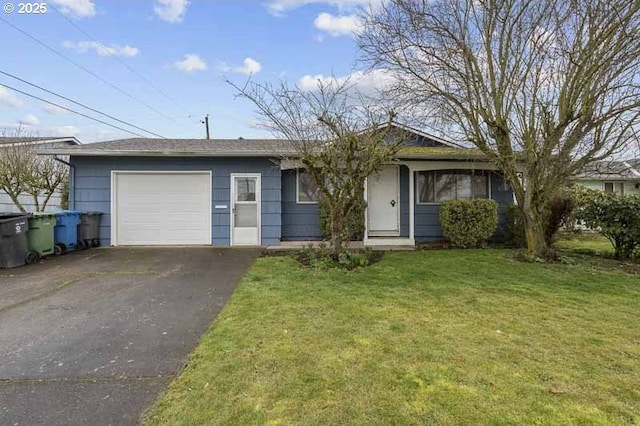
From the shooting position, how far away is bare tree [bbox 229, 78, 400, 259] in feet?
23.2

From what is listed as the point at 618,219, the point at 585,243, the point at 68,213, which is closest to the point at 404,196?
the point at 618,219

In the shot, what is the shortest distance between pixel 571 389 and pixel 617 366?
736 mm

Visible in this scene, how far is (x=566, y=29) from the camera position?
736 centimetres

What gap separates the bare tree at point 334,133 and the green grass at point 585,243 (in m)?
6.19

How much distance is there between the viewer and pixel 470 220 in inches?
373

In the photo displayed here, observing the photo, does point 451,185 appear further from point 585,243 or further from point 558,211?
point 585,243

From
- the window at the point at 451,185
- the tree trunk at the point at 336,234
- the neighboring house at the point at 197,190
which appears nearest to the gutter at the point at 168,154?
the neighboring house at the point at 197,190

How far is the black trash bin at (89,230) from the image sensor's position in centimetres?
928

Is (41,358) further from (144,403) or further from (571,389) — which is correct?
(571,389)

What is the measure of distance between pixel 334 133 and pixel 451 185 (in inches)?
202

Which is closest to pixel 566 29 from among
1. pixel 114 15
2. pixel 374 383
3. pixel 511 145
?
pixel 511 145

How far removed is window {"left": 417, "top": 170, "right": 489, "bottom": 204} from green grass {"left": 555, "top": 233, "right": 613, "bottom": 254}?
2.59 metres

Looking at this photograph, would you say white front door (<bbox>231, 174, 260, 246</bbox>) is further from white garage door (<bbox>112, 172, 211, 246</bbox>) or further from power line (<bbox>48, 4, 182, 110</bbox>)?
power line (<bbox>48, 4, 182, 110</bbox>)

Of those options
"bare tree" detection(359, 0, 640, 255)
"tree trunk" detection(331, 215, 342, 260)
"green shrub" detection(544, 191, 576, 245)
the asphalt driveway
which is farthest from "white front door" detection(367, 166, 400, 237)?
the asphalt driveway
